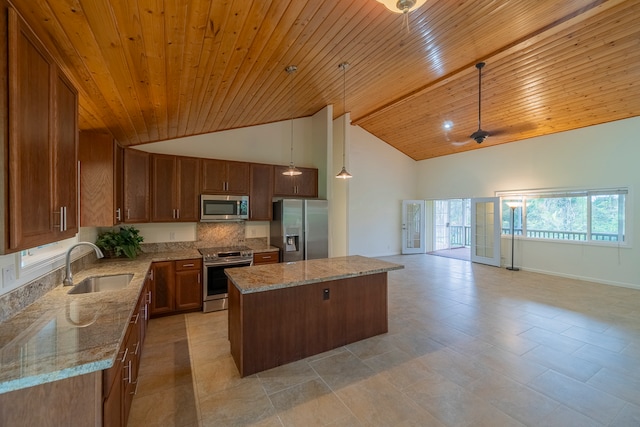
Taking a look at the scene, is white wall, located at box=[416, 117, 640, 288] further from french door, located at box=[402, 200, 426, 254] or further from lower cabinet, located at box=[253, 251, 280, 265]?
lower cabinet, located at box=[253, 251, 280, 265]

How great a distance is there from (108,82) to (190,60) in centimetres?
66

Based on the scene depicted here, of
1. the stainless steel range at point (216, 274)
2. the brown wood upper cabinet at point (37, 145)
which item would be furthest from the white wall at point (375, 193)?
the brown wood upper cabinet at point (37, 145)

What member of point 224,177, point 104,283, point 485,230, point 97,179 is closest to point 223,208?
point 224,177

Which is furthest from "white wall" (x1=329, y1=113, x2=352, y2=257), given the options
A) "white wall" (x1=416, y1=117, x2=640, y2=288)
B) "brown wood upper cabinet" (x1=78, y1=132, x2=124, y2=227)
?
"brown wood upper cabinet" (x1=78, y1=132, x2=124, y2=227)

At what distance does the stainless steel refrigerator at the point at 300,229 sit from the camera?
4.80 metres

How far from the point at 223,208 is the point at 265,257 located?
1086mm

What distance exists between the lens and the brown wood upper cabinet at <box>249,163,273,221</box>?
191 inches

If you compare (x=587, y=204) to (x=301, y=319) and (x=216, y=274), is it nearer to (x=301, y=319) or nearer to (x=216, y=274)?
(x=301, y=319)

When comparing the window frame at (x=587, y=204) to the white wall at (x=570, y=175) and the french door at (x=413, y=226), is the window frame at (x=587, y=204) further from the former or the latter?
the french door at (x=413, y=226)

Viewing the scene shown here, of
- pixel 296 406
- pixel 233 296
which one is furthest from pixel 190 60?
pixel 296 406

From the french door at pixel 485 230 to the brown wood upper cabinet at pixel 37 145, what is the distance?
8.30 metres

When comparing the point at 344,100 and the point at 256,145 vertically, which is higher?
the point at 344,100

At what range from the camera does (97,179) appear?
9.66 feet

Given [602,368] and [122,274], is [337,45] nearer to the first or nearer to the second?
[122,274]
